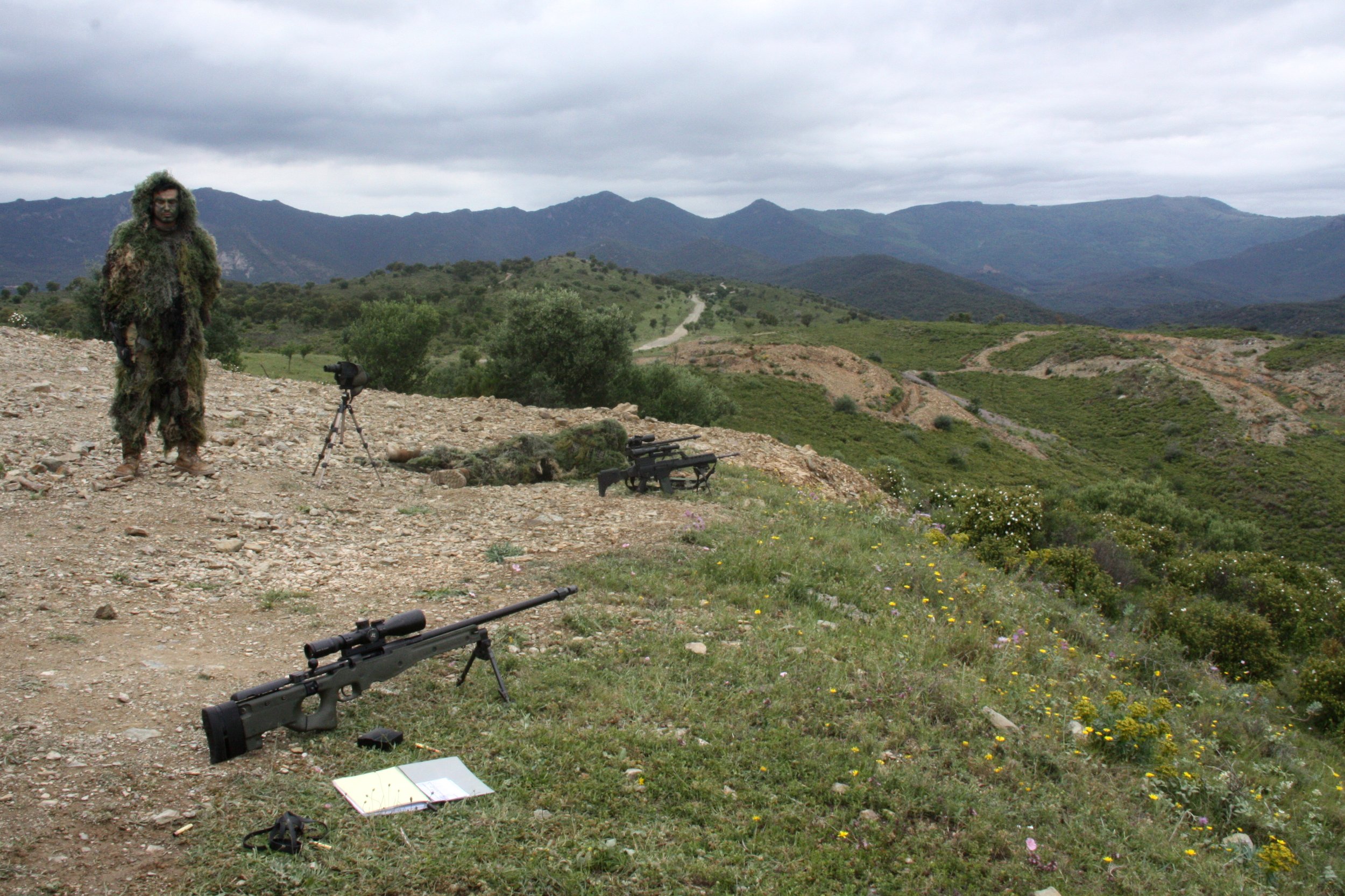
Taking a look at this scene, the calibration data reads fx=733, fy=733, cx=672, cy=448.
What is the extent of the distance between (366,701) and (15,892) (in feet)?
6.61

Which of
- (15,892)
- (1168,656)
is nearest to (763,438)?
(1168,656)

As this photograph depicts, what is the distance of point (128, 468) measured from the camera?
888 centimetres

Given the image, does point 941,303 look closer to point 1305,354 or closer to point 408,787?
point 1305,354

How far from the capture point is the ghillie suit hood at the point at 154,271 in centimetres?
855

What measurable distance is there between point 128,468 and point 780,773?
8.68m

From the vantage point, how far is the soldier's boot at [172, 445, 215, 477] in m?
9.17

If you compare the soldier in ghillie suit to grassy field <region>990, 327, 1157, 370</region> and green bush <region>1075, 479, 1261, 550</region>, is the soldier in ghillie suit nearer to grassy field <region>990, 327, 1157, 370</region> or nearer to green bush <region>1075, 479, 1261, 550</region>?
green bush <region>1075, 479, 1261, 550</region>

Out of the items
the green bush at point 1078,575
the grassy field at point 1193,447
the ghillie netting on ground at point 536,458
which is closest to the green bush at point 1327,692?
the green bush at point 1078,575

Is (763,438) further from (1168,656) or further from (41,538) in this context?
(41,538)

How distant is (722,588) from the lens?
290 inches

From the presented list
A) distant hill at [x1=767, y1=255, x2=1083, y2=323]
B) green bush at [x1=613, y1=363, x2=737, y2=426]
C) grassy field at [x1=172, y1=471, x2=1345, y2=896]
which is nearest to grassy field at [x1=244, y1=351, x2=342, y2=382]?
green bush at [x1=613, y1=363, x2=737, y2=426]

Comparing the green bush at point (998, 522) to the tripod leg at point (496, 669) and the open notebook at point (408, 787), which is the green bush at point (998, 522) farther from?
the open notebook at point (408, 787)

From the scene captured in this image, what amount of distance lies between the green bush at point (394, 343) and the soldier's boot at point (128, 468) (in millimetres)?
18681

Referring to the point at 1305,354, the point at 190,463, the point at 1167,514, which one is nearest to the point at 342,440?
the point at 190,463
